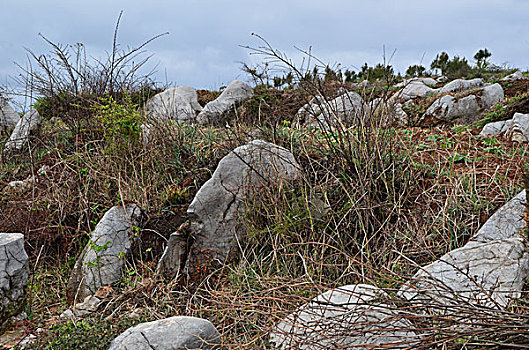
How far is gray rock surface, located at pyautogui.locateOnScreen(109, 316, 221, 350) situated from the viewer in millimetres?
2797

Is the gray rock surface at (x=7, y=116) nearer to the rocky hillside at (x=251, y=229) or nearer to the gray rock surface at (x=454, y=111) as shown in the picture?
the rocky hillside at (x=251, y=229)

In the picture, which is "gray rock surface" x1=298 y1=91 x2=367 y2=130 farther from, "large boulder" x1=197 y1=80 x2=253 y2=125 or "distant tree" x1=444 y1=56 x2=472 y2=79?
"distant tree" x1=444 y1=56 x2=472 y2=79

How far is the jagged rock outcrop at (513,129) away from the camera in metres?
5.31

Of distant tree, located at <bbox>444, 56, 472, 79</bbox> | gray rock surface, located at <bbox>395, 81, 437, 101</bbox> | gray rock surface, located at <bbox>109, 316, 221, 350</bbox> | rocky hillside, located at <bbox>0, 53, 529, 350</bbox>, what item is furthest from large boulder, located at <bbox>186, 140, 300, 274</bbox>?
distant tree, located at <bbox>444, 56, 472, 79</bbox>

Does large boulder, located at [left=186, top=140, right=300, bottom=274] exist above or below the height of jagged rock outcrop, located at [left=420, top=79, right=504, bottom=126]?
below

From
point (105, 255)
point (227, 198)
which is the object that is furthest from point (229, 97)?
point (105, 255)

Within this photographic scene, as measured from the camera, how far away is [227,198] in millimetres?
4141

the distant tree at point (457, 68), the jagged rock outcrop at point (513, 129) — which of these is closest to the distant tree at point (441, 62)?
the distant tree at point (457, 68)

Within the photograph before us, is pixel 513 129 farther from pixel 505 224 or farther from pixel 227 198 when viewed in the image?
pixel 227 198

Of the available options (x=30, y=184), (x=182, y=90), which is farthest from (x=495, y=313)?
(x=182, y=90)

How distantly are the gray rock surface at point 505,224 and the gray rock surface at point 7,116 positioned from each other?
32.4ft

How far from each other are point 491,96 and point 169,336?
8745 millimetres

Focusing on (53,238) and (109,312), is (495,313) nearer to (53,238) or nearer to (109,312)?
(109,312)

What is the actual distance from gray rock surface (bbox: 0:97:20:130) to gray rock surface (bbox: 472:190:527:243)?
32.4ft
